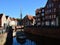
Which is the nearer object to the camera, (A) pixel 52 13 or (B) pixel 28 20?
(A) pixel 52 13

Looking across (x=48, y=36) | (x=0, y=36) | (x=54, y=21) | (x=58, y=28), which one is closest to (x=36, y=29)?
(x=54, y=21)

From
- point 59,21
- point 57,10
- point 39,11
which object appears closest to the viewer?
point 59,21

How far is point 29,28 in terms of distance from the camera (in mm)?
80000

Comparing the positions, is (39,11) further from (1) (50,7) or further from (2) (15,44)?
(2) (15,44)

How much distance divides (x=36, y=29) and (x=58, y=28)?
59.3ft

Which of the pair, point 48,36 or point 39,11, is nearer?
point 48,36

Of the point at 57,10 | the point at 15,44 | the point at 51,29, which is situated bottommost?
the point at 15,44

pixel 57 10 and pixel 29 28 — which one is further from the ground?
pixel 57 10

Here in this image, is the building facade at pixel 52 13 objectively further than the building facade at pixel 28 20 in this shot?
No

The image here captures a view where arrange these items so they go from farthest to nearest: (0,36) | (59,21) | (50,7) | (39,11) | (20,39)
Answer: (39,11)
(50,7)
(59,21)
(20,39)
(0,36)

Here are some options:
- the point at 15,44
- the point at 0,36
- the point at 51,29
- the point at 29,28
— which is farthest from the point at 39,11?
the point at 0,36

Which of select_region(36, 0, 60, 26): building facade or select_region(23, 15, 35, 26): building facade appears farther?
select_region(23, 15, 35, 26): building facade

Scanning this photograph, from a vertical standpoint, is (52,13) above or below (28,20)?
above

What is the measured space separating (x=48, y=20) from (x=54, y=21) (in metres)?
7.19
